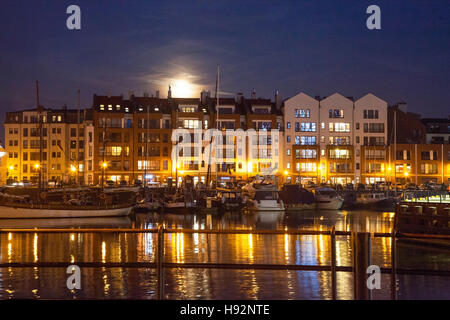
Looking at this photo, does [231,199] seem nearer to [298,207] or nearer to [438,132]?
[298,207]

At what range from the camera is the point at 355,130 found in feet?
355

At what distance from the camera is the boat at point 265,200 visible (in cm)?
7094

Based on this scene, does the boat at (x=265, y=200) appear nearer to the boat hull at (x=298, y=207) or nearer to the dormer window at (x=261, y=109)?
the boat hull at (x=298, y=207)

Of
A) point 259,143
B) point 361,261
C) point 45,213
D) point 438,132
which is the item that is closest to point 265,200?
point 45,213

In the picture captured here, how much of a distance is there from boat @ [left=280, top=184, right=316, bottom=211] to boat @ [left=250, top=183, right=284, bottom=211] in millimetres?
2278

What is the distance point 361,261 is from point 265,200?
2461 inches

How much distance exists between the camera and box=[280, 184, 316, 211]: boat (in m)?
74.6

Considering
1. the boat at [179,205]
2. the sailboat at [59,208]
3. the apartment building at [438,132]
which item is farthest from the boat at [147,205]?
the apartment building at [438,132]

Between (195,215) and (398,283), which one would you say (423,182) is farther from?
(398,283)

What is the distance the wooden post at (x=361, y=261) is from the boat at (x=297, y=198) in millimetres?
64865

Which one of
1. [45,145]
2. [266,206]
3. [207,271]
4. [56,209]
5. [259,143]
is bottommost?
[266,206]

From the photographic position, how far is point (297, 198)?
79.2 meters
